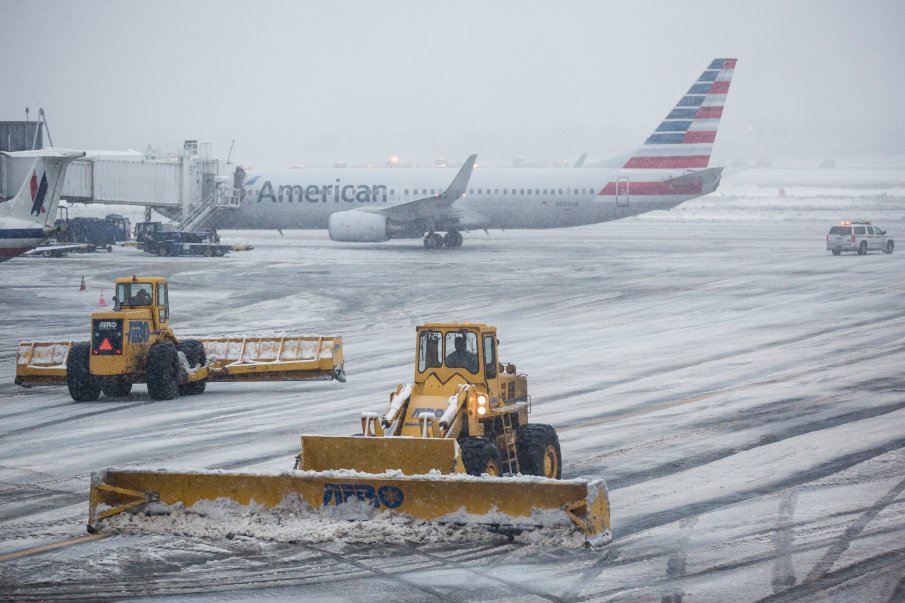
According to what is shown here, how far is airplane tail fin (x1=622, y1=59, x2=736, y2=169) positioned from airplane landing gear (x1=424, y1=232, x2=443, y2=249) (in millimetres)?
10955

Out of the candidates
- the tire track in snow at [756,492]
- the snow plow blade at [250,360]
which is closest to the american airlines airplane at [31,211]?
the snow plow blade at [250,360]

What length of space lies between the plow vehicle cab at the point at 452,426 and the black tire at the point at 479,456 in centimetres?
1

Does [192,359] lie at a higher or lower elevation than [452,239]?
lower

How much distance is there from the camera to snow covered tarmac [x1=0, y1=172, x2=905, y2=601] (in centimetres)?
1127

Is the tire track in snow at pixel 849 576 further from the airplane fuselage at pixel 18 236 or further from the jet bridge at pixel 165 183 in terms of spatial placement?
the jet bridge at pixel 165 183

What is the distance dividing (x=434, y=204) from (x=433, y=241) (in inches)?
91.1

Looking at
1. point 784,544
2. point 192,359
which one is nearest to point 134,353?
point 192,359

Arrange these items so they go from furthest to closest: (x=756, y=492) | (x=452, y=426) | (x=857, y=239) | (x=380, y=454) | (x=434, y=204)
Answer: (x=434, y=204)
(x=857, y=239)
(x=756, y=492)
(x=452, y=426)
(x=380, y=454)

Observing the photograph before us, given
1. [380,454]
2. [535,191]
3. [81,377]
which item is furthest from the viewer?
[535,191]

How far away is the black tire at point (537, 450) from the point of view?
578 inches

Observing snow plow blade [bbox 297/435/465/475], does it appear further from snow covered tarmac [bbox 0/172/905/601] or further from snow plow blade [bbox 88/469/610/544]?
snow covered tarmac [bbox 0/172/905/601]

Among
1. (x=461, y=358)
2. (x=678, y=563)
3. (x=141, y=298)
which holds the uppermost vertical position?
(x=141, y=298)

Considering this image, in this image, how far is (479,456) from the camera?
13.4m

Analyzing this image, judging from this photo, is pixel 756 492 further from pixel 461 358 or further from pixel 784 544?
pixel 461 358
